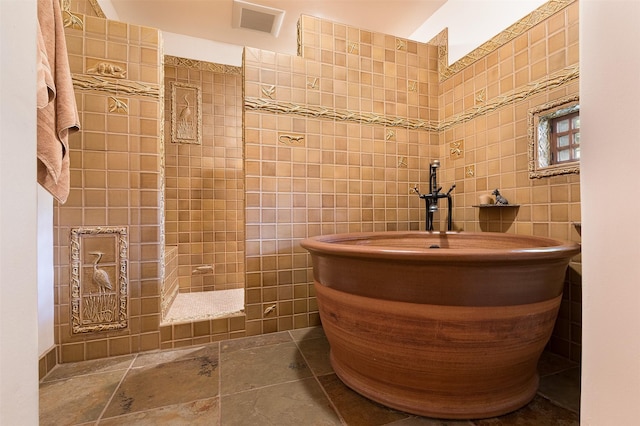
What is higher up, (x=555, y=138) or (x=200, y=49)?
(x=200, y=49)

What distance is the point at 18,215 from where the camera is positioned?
482 millimetres

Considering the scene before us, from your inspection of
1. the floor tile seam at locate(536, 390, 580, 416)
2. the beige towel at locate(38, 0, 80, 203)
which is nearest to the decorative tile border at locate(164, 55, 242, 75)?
the beige towel at locate(38, 0, 80, 203)

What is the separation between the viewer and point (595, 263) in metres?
0.47

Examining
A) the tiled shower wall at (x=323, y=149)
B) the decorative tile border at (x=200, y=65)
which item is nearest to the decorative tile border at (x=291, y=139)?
the tiled shower wall at (x=323, y=149)

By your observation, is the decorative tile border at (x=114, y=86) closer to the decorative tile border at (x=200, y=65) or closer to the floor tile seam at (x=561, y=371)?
the decorative tile border at (x=200, y=65)

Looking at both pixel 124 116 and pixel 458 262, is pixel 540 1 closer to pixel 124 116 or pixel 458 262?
pixel 458 262

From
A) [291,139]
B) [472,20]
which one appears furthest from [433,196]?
[472,20]

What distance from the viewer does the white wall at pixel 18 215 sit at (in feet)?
1.47

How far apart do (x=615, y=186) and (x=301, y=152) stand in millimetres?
1559

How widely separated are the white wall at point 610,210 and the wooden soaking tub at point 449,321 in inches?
14.7

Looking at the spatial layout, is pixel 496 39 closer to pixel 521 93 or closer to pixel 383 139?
pixel 521 93

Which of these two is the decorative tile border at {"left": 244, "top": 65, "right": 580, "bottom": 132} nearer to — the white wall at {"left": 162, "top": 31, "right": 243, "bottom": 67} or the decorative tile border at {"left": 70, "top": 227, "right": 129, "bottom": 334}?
the decorative tile border at {"left": 70, "top": 227, "right": 129, "bottom": 334}

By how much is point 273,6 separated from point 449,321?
2.59 m

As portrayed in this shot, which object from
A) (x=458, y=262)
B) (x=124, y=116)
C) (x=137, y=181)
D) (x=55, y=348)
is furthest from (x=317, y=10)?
(x=55, y=348)
